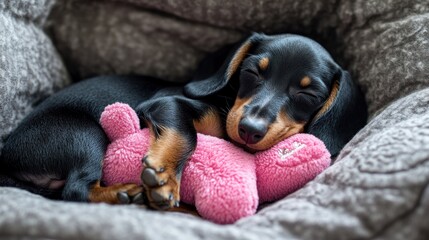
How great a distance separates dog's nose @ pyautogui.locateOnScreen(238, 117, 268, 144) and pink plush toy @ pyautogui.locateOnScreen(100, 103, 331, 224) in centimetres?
8

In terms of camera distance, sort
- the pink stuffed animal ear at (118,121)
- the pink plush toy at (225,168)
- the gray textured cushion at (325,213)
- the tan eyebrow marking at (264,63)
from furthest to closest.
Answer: the tan eyebrow marking at (264,63) < the pink stuffed animal ear at (118,121) < the pink plush toy at (225,168) < the gray textured cushion at (325,213)

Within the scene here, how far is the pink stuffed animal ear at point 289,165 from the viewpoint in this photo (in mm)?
2154

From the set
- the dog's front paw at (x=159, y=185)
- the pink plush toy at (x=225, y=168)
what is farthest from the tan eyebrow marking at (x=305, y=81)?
the dog's front paw at (x=159, y=185)

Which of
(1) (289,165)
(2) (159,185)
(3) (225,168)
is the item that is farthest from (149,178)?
(1) (289,165)

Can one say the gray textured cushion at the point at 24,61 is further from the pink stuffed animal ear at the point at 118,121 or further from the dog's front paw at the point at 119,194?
the dog's front paw at the point at 119,194

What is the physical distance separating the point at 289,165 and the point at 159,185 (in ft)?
1.77

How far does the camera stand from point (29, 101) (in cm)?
270

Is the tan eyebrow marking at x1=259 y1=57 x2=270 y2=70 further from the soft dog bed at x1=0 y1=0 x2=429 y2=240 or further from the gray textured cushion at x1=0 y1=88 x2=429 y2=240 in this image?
the gray textured cushion at x1=0 y1=88 x2=429 y2=240

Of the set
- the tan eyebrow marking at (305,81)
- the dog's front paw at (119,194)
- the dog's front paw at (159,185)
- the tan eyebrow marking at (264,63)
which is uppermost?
the tan eyebrow marking at (264,63)

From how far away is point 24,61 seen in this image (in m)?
2.61

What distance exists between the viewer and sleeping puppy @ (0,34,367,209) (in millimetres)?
2195

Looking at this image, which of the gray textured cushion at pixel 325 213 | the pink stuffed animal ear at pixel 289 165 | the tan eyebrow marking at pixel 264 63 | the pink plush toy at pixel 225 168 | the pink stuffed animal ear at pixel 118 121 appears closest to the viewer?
the gray textured cushion at pixel 325 213

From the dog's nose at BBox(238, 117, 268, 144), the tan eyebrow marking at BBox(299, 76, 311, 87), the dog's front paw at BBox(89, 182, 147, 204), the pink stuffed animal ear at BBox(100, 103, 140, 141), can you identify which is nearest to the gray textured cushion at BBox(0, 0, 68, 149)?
the pink stuffed animal ear at BBox(100, 103, 140, 141)

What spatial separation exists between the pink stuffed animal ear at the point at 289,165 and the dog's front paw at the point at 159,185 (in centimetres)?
37
